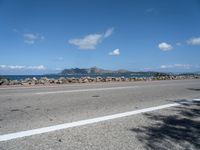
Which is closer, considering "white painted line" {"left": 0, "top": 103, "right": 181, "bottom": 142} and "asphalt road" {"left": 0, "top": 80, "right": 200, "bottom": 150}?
"asphalt road" {"left": 0, "top": 80, "right": 200, "bottom": 150}

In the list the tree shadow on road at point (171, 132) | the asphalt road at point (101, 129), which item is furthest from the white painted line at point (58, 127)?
the tree shadow on road at point (171, 132)

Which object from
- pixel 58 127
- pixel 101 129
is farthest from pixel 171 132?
pixel 58 127

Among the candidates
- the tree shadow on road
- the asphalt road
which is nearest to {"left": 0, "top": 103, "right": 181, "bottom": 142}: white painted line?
the asphalt road

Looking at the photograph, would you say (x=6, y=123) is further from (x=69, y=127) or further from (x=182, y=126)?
(x=182, y=126)

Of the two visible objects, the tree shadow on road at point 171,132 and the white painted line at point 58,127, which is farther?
the white painted line at point 58,127

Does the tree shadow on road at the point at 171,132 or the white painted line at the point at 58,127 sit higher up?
the white painted line at the point at 58,127

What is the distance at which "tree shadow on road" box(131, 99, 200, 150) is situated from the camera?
138 inches

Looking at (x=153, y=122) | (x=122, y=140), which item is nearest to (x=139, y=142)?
(x=122, y=140)

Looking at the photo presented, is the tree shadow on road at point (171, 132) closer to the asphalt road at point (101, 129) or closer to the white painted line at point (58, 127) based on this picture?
the asphalt road at point (101, 129)

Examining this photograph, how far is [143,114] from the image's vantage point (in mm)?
5727

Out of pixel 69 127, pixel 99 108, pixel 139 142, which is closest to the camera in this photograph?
pixel 139 142

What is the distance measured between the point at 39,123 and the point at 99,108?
2.22m

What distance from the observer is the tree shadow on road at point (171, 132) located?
3494 mm

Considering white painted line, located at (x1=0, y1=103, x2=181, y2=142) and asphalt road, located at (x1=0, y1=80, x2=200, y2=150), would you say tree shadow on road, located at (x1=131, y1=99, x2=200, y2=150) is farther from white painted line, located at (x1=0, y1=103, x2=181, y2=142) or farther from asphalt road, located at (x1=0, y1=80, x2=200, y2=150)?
white painted line, located at (x1=0, y1=103, x2=181, y2=142)
